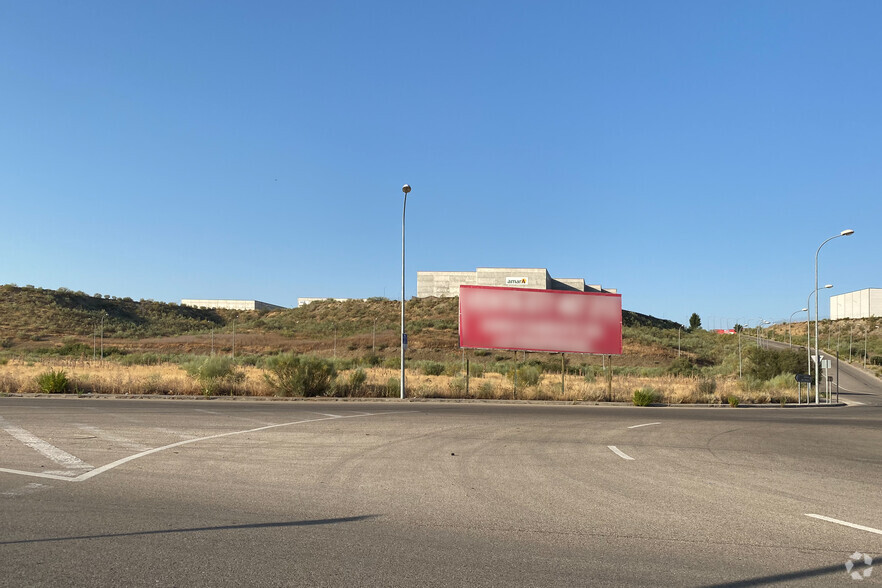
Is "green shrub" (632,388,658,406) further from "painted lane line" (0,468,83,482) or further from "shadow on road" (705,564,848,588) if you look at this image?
"painted lane line" (0,468,83,482)

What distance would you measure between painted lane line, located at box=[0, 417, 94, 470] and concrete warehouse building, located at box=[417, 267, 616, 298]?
276ft

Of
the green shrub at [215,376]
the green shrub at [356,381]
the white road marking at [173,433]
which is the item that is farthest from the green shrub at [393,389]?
the white road marking at [173,433]

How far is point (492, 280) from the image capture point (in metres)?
98.2

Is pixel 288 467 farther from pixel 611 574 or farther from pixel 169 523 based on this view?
pixel 611 574

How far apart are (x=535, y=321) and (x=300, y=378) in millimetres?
11056

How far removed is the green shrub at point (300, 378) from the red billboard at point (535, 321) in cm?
685

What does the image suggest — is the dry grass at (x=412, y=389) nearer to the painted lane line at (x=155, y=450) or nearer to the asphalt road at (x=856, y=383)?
the painted lane line at (x=155, y=450)

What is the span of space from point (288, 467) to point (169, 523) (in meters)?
3.43

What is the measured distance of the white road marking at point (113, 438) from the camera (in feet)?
36.9

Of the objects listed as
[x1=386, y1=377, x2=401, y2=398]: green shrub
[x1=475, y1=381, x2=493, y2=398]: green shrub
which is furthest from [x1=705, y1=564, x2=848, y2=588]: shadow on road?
[x1=475, y1=381, x2=493, y2=398]: green shrub

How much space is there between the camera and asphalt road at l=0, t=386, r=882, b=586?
5055 mm

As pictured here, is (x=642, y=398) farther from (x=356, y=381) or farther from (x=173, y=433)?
(x=173, y=433)

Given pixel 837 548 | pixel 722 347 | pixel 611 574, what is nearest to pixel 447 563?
pixel 611 574

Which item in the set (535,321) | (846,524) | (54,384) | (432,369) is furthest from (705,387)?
(54,384)
